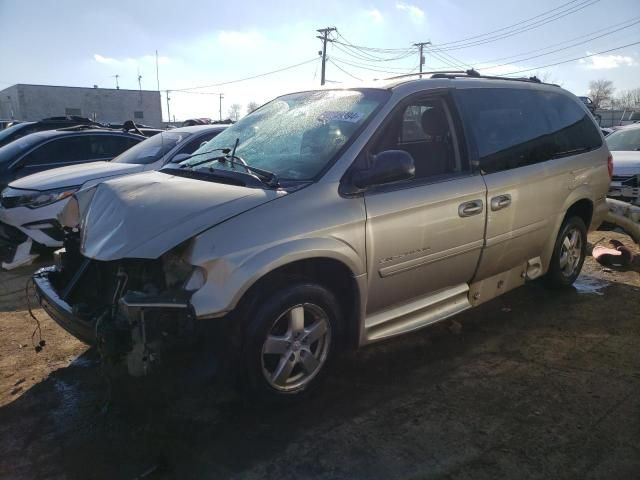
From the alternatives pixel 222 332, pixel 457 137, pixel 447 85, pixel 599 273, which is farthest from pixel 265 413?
pixel 599 273

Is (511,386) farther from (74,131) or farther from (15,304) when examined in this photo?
(74,131)

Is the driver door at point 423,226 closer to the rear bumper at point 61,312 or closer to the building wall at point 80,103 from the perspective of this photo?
the rear bumper at point 61,312

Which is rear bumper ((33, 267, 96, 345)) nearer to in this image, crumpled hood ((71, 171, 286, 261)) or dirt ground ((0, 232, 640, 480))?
crumpled hood ((71, 171, 286, 261))

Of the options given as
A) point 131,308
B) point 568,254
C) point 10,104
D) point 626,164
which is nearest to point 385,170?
point 131,308

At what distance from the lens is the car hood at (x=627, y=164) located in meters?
8.34

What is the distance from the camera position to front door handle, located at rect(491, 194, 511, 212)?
3820 millimetres

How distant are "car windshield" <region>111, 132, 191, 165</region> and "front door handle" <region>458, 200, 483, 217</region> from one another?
182 inches

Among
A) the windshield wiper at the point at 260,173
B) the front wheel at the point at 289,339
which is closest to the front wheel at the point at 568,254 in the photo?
the front wheel at the point at 289,339

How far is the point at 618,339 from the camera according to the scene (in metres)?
4.09

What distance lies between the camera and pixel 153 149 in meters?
7.04

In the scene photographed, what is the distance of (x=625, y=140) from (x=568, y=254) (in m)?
6.08

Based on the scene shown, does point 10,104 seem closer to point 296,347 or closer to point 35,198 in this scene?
point 35,198

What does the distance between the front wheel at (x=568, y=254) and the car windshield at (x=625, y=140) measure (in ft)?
17.9

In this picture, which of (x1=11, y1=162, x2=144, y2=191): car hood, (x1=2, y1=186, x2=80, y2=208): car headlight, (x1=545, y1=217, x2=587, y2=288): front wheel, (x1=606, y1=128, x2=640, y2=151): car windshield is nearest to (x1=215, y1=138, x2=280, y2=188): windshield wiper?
(x1=545, y1=217, x2=587, y2=288): front wheel
